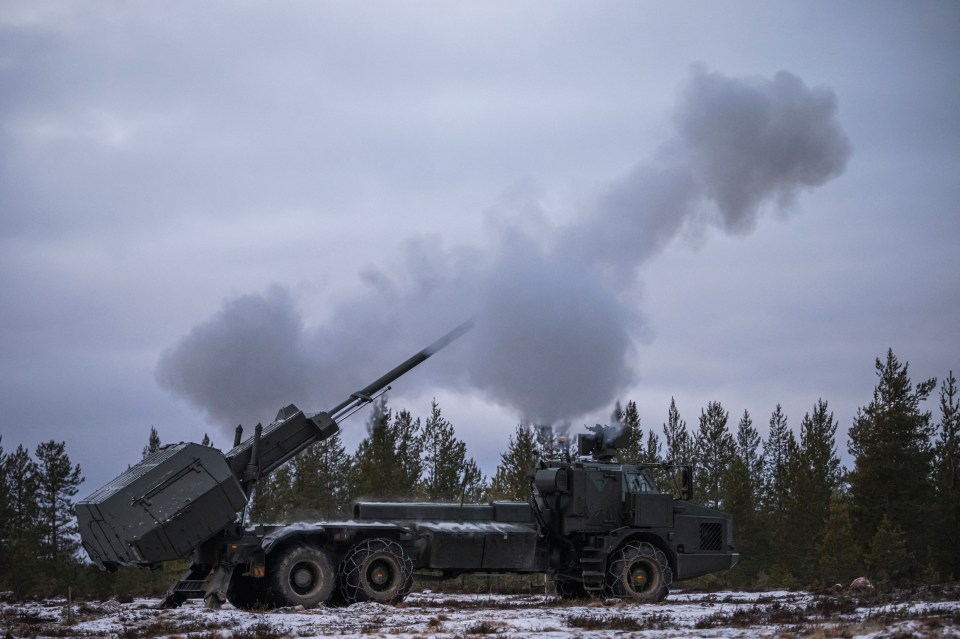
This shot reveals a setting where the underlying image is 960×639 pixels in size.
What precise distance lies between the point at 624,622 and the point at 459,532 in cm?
620

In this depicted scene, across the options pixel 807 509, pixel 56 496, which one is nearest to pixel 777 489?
pixel 807 509

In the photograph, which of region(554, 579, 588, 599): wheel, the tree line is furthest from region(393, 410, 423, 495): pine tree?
region(554, 579, 588, 599): wheel

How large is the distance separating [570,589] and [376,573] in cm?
560

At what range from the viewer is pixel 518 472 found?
153ft

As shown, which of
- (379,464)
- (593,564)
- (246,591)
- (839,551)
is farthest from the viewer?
(379,464)

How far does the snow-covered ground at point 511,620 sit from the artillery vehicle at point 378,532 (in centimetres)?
86

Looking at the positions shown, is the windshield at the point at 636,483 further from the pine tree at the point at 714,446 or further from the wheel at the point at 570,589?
the pine tree at the point at 714,446

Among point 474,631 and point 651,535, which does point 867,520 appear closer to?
point 651,535

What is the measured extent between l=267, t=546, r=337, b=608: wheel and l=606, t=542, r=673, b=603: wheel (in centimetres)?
605

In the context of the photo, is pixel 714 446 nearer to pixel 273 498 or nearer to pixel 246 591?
pixel 273 498

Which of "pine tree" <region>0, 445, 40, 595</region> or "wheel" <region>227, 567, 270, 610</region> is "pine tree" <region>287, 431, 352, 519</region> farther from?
"wheel" <region>227, 567, 270, 610</region>

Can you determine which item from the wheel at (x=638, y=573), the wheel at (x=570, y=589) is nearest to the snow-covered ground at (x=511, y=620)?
the wheel at (x=638, y=573)

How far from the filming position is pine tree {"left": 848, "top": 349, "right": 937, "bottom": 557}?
136 ft

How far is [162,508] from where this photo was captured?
1981 cm
